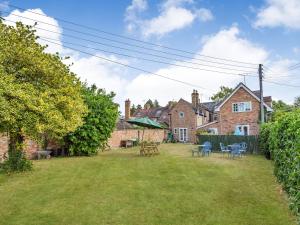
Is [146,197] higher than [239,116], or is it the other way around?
[239,116]

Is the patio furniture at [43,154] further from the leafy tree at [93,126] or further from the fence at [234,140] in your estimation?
the fence at [234,140]

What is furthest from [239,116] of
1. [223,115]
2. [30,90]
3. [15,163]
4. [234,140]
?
[30,90]

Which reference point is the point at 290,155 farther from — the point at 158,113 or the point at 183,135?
the point at 158,113

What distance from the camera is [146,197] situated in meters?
10.5

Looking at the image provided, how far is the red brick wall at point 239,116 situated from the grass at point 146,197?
2171 centimetres

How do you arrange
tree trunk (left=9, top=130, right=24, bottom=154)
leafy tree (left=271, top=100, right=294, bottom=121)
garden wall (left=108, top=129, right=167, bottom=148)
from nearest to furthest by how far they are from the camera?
tree trunk (left=9, top=130, right=24, bottom=154) < leafy tree (left=271, top=100, right=294, bottom=121) < garden wall (left=108, top=129, right=167, bottom=148)

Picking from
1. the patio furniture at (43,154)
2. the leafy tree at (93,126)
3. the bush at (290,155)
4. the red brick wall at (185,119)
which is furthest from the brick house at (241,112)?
the bush at (290,155)

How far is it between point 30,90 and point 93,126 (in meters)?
10.3

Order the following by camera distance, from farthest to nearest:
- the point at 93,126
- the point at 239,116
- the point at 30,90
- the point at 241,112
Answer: the point at 239,116 → the point at 241,112 → the point at 93,126 → the point at 30,90

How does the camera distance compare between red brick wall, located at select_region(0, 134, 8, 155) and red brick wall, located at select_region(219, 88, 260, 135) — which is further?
red brick wall, located at select_region(219, 88, 260, 135)

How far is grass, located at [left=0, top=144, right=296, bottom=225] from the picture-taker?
27.3 feet

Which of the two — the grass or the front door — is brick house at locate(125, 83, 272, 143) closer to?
the front door

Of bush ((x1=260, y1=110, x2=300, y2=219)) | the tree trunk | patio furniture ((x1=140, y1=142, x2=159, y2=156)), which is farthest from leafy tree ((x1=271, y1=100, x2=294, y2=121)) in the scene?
the tree trunk

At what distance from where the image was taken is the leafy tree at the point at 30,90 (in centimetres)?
1302
